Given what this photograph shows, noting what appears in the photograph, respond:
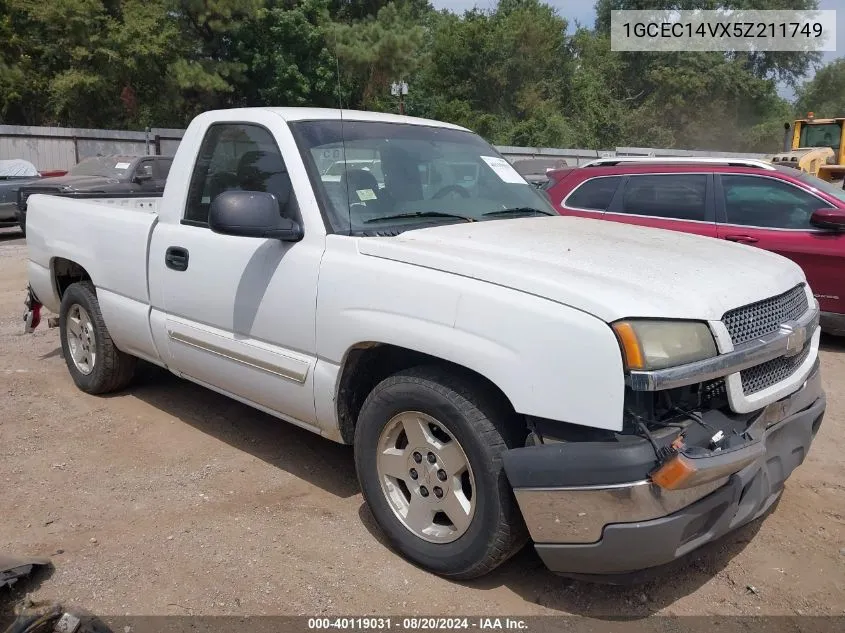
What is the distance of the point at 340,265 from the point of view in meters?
3.36

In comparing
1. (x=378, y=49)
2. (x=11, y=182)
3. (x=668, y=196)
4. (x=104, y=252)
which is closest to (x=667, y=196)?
(x=668, y=196)

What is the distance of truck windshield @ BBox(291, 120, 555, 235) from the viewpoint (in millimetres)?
3613

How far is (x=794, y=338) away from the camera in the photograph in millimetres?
3092

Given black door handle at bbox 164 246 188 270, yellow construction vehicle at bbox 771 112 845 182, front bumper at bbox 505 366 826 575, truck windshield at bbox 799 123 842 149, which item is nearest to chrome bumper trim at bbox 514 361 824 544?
front bumper at bbox 505 366 826 575

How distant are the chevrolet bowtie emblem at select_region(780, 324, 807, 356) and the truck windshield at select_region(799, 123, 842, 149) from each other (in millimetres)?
19276

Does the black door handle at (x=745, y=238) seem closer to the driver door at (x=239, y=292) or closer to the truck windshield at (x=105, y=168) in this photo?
the driver door at (x=239, y=292)

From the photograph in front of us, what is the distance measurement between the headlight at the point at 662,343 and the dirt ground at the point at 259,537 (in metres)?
1.06

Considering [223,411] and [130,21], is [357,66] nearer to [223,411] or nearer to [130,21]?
[130,21]

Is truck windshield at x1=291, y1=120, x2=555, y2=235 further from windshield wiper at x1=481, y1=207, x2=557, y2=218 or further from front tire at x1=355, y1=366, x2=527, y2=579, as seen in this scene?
front tire at x1=355, y1=366, x2=527, y2=579

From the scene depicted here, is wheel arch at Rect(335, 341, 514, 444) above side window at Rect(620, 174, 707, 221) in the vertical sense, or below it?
below

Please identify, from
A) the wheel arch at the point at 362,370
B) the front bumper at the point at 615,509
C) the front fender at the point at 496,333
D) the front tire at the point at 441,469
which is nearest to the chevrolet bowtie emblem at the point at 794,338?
the front bumper at the point at 615,509

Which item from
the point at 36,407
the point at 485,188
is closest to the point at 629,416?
the point at 485,188

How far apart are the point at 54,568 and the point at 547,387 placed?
88.3 inches

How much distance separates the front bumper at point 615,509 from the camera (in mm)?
2598
